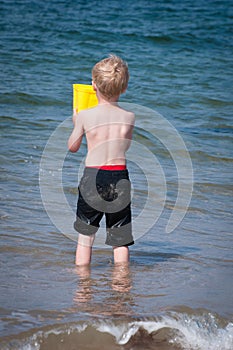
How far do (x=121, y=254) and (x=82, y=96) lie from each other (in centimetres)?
107

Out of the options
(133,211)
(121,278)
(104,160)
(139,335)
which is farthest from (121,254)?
(133,211)

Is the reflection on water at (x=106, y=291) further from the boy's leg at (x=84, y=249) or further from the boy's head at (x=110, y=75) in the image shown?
the boy's head at (x=110, y=75)

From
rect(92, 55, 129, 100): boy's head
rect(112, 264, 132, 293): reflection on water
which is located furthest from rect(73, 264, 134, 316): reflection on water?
rect(92, 55, 129, 100): boy's head

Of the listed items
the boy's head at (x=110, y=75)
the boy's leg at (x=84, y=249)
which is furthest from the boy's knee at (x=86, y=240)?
the boy's head at (x=110, y=75)

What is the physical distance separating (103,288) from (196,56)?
473 inches

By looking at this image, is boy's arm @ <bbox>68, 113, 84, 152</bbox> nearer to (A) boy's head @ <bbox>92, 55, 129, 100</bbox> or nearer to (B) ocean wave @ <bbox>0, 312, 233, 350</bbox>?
(A) boy's head @ <bbox>92, 55, 129, 100</bbox>

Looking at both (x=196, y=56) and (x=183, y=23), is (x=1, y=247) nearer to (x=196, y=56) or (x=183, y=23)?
(x=196, y=56)

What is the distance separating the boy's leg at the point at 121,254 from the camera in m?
4.06

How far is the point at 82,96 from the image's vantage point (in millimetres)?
4012

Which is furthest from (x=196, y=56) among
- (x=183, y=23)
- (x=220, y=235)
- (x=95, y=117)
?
(x=95, y=117)

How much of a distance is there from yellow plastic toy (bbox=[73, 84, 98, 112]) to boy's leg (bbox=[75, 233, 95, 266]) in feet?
2.75

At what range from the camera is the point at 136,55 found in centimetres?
1449

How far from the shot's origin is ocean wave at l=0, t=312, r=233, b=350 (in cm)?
307

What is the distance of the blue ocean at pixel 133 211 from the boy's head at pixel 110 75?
4.00ft
